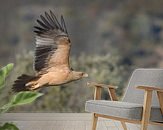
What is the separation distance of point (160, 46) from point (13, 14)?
2040 mm

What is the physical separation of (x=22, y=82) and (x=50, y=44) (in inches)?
24.6

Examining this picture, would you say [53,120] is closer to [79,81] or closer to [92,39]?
[79,81]

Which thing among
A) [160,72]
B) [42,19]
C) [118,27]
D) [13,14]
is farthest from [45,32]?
[160,72]

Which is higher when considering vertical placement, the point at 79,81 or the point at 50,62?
the point at 50,62

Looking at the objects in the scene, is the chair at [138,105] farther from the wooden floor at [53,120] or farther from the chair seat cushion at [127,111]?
the wooden floor at [53,120]

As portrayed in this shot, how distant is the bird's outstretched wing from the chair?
43.6 inches

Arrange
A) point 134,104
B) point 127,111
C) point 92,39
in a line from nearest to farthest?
point 127,111, point 134,104, point 92,39

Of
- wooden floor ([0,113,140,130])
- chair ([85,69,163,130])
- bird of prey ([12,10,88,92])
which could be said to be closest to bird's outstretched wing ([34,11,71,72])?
bird of prey ([12,10,88,92])

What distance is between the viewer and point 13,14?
455 cm

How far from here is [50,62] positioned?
4414 millimetres

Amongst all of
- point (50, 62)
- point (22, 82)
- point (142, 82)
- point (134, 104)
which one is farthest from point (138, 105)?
point (22, 82)

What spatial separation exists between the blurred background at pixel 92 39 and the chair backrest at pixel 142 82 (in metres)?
0.96

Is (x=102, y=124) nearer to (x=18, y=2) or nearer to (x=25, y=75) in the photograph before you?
(x=25, y=75)

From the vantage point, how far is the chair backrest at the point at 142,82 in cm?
323
